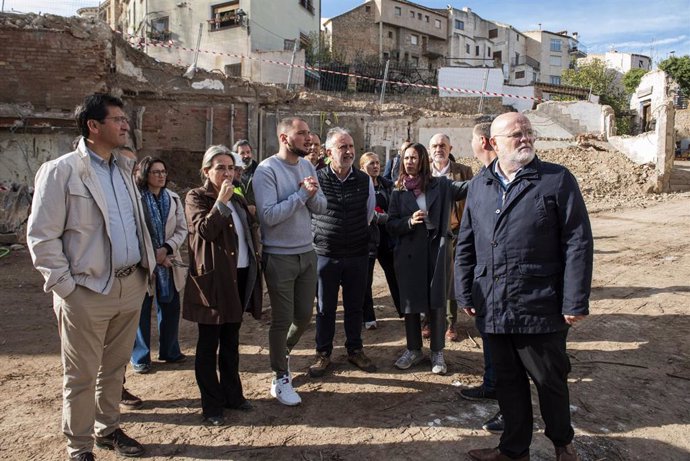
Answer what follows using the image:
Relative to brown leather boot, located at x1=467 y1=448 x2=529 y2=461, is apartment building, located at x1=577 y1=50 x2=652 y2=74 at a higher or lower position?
higher

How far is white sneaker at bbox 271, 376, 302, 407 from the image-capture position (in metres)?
3.62

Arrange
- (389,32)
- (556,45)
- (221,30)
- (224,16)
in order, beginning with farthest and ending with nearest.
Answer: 1. (556,45)
2. (389,32)
3. (221,30)
4. (224,16)

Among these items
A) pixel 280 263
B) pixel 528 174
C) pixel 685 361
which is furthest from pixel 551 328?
pixel 685 361

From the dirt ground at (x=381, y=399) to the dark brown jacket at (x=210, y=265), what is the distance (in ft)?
2.50

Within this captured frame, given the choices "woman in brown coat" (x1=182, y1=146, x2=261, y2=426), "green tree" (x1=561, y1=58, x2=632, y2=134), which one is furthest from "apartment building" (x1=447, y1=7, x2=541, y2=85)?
"woman in brown coat" (x1=182, y1=146, x2=261, y2=426)

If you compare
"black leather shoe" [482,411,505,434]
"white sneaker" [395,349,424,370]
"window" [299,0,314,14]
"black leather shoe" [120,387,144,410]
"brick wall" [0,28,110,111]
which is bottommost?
"black leather shoe" [120,387,144,410]

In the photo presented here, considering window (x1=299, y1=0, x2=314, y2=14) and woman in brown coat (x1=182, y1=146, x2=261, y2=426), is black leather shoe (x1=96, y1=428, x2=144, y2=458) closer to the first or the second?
woman in brown coat (x1=182, y1=146, x2=261, y2=426)

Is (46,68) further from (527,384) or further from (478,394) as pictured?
(527,384)

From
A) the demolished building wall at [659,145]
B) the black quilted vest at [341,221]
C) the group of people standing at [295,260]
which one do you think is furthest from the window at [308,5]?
the group of people standing at [295,260]

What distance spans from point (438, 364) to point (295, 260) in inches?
60.3

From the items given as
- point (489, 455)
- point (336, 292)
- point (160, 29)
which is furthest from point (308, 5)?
point (489, 455)

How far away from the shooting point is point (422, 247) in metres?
4.27

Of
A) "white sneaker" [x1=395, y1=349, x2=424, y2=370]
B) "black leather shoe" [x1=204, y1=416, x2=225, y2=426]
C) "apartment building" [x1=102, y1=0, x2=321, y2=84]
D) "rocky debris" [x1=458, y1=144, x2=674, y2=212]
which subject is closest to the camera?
"black leather shoe" [x1=204, y1=416, x2=225, y2=426]

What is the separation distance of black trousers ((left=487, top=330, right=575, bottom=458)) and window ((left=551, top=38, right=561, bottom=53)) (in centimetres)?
6275
